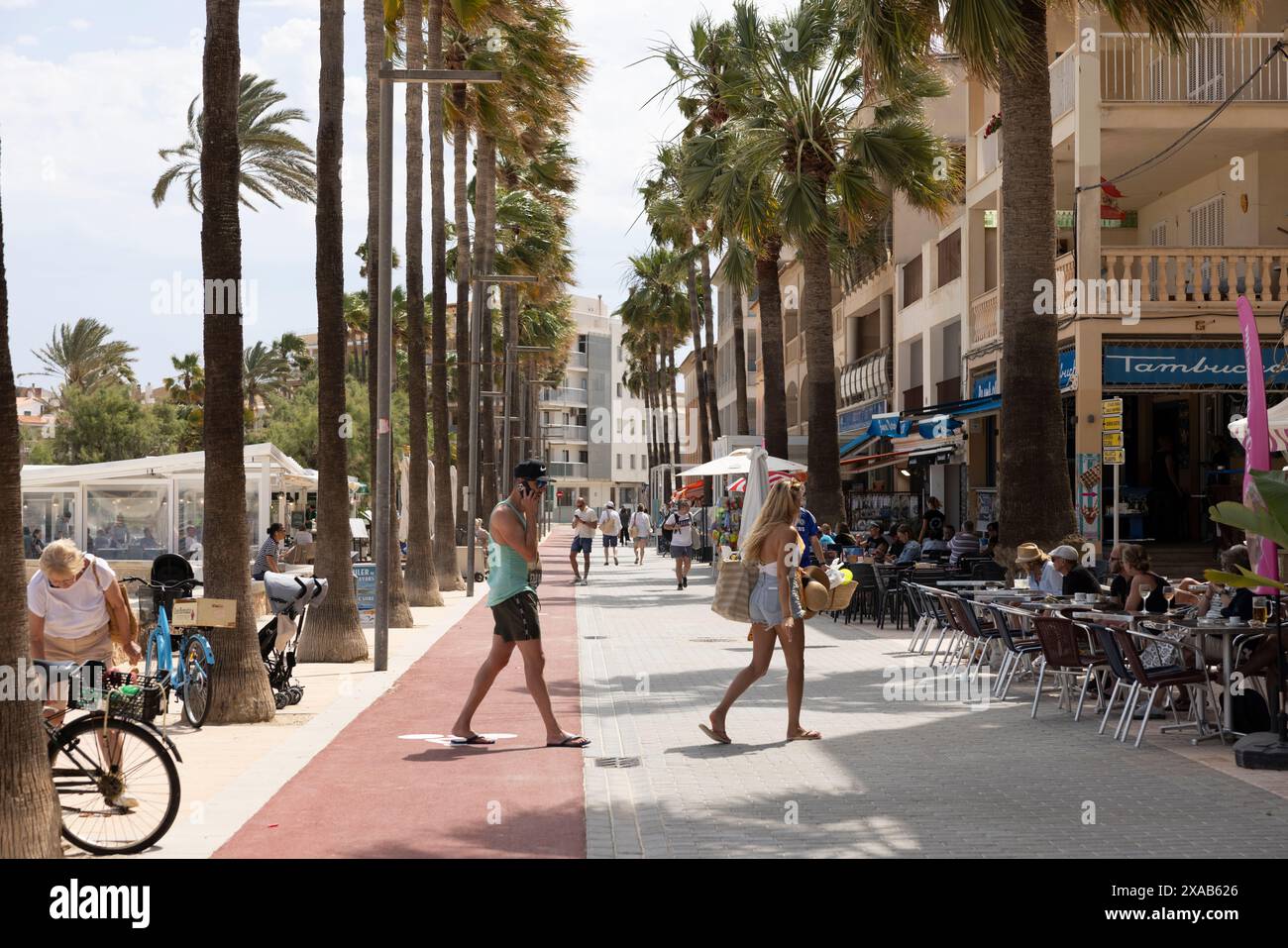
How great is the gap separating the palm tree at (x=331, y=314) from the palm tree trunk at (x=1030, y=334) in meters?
7.16

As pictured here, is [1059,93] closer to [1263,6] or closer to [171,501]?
[1263,6]

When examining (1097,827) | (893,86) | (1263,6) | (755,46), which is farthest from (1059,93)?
(1097,827)

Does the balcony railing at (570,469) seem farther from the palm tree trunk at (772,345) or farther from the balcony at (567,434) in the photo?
the palm tree trunk at (772,345)

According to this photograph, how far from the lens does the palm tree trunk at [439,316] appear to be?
2641 centimetres

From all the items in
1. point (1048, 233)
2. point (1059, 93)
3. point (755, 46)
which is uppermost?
point (755, 46)

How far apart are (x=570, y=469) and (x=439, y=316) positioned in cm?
11559

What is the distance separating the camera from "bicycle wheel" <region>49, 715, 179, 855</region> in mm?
6988

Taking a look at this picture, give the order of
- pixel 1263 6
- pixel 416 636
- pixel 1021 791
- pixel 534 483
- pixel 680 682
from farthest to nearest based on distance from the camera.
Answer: pixel 1263 6
pixel 416 636
pixel 680 682
pixel 534 483
pixel 1021 791

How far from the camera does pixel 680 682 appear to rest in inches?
565

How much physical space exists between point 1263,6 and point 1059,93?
11.0 ft

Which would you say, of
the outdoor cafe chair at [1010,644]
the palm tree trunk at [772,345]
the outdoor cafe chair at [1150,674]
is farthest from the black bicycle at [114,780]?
the palm tree trunk at [772,345]

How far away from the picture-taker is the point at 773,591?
10227mm

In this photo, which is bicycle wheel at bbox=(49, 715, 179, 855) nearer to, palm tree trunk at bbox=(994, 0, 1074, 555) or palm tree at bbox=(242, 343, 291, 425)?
palm tree trunk at bbox=(994, 0, 1074, 555)
